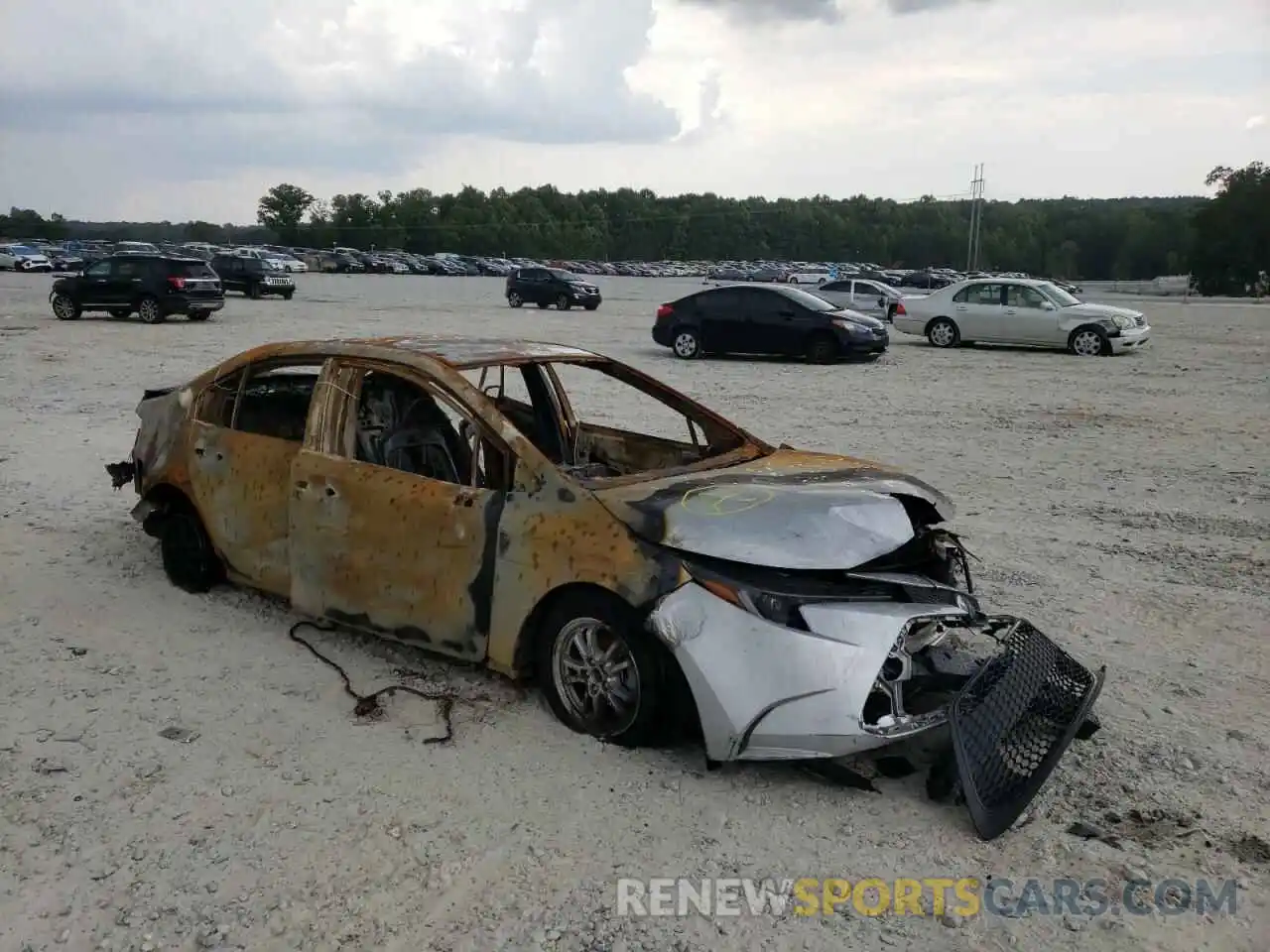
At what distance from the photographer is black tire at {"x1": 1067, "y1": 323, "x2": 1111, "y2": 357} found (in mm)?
20625

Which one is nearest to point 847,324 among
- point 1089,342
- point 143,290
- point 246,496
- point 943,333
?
point 943,333

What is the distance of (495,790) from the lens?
3.89 m

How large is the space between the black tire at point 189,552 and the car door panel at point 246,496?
0.45 ft

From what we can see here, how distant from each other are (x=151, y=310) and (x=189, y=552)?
22087mm

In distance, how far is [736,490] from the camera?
4.36 m

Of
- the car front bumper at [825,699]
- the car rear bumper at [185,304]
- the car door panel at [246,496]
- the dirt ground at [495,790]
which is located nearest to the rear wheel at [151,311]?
the car rear bumper at [185,304]

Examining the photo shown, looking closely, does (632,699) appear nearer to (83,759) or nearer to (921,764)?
(921,764)

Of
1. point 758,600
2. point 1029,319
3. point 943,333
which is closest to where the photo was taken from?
point 758,600

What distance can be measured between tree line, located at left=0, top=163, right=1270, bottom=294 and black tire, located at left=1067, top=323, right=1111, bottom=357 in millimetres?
98481

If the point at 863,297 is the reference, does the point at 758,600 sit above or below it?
above

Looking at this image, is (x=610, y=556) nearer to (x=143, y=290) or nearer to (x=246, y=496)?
(x=246, y=496)

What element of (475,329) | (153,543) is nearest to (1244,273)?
(475,329)

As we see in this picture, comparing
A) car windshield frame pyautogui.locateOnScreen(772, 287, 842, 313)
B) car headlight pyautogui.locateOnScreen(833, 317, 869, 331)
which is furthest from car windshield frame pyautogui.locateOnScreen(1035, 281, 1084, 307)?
car windshield frame pyautogui.locateOnScreen(772, 287, 842, 313)

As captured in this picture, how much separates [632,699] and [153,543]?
4.13 metres
